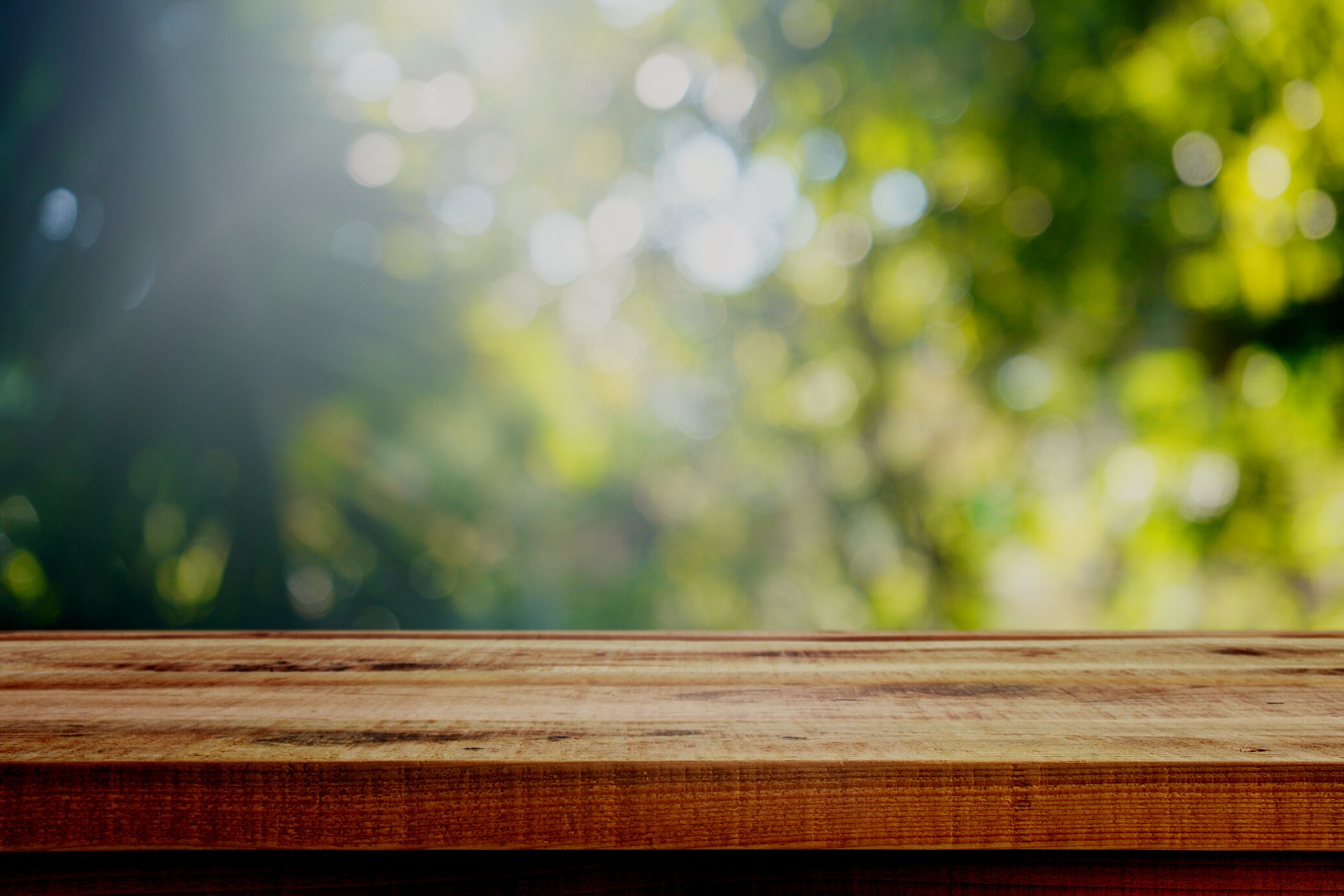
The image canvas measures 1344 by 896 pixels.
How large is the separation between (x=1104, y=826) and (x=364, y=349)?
6.80 ft

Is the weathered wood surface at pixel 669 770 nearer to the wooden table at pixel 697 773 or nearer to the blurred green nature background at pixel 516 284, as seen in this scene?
the wooden table at pixel 697 773

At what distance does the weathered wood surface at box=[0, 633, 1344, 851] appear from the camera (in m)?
0.30

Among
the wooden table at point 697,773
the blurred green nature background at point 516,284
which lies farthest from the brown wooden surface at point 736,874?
the blurred green nature background at point 516,284

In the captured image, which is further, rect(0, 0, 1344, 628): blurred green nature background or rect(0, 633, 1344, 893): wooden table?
rect(0, 0, 1344, 628): blurred green nature background

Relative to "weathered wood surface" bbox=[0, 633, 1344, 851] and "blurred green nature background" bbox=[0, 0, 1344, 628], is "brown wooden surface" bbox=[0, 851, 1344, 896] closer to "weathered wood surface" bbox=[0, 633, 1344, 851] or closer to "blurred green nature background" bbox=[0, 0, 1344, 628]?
"weathered wood surface" bbox=[0, 633, 1344, 851]

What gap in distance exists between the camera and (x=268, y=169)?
6.94 feet

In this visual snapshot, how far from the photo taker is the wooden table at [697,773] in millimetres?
303

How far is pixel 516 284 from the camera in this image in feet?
10.5

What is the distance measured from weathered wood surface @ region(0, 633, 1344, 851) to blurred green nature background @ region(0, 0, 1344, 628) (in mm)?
1682

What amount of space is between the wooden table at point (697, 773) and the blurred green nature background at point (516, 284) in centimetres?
168

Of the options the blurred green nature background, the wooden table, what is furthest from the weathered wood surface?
the blurred green nature background

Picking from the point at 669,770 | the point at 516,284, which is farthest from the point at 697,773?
the point at 516,284

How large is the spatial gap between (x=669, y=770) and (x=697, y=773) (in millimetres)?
10

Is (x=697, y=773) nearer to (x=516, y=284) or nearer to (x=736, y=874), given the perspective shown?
(x=736, y=874)
